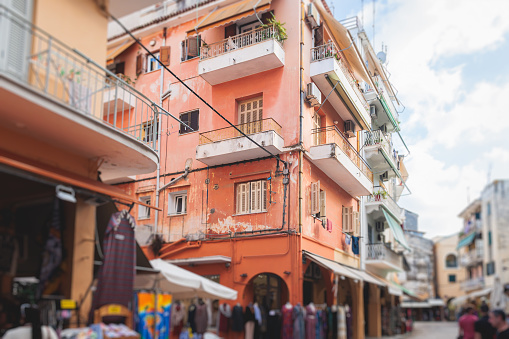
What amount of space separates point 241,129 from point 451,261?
57.8 meters

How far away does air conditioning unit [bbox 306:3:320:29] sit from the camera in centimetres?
2083

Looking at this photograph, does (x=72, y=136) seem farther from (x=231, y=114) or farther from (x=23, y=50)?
(x=231, y=114)

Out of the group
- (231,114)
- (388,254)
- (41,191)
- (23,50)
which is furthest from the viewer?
(388,254)

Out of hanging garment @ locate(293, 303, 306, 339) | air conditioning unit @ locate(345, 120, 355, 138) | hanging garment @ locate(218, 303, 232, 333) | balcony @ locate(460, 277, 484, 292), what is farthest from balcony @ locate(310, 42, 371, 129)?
balcony @ locate(460, 277, 484, 292)

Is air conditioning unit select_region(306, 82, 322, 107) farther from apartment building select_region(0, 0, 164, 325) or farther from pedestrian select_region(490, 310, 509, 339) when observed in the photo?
pedestrian select_region(490, 310, 509, 339)

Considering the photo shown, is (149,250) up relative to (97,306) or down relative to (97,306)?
up

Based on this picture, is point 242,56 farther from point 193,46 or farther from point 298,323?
point 298,323

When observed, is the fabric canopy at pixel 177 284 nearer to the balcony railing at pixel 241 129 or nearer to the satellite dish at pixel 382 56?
the balcony railing at pixel 241 129

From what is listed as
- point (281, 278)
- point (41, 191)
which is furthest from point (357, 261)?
point (41, 191)

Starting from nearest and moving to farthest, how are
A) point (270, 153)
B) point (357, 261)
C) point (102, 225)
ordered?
point (102, 225), point (270, 153), point (357, 261)

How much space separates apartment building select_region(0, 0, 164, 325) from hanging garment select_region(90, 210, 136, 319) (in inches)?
15.7

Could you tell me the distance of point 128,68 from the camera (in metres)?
24.4

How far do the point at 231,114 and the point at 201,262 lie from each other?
18.7 ft

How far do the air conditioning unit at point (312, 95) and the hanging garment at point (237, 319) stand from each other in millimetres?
7956
